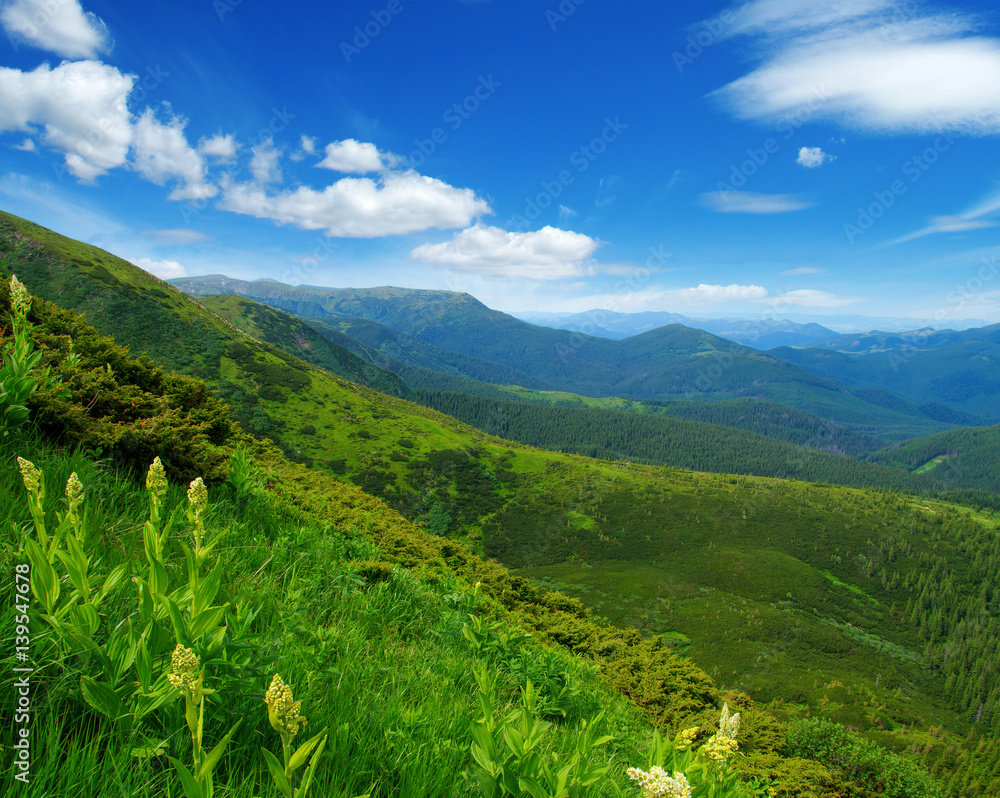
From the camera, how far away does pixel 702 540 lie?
405ft

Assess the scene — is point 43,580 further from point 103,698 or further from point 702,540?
point 702,540

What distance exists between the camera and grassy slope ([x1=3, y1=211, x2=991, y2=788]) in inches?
3425

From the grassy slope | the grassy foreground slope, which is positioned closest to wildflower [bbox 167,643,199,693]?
the grassy foreground slope

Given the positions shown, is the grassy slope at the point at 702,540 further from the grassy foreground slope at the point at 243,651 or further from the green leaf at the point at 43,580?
the green leaf at the point at 43,580

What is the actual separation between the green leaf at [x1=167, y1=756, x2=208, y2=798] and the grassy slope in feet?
306

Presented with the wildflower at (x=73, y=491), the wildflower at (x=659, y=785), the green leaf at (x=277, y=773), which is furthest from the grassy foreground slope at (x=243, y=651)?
the wildflower at (x=659, y=785)

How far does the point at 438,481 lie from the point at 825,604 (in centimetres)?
10454

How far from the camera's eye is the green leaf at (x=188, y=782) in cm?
123

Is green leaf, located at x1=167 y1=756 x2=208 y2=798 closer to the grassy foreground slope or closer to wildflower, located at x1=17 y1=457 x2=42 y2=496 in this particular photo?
the grassy foreground slope

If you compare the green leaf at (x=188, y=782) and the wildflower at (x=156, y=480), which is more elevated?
the wildflower at (x=156, y=480)

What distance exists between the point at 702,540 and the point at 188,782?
141199mm

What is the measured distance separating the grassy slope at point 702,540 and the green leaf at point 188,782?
9318 cm

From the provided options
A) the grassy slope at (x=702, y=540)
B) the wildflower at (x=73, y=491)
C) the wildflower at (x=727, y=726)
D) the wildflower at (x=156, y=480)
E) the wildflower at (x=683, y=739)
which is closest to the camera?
the wildflower at (x=73, y=491)

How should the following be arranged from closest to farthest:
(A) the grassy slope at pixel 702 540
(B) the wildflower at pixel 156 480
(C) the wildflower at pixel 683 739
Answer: (B) the wildflower at pixel 156 480 < (C) the wildflower at pixel 683 739 < (A) the grassy slope at pixel 702 540
